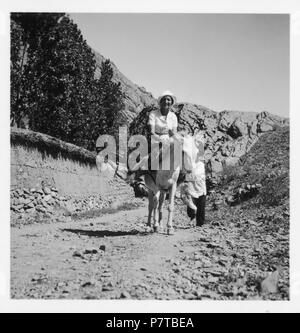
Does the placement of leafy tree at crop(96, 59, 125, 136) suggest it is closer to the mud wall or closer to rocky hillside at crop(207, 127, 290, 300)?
the mud wall

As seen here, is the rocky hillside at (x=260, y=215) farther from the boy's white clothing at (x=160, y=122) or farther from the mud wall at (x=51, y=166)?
the mud wall at (x=51, y=166)

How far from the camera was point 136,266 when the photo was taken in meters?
6.20

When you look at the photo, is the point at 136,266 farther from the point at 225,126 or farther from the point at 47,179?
the point at 225,126

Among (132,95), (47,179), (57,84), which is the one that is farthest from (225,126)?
(132,95)

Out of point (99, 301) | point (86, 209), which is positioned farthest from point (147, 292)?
point (86, 209)

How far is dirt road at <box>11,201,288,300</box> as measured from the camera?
5836 mm

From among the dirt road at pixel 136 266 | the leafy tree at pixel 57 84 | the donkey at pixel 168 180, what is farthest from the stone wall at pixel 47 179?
the donkey at pixel 168 180

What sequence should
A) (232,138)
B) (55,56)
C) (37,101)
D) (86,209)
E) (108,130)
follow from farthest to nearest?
(232,138), (108,130), (55,56), (37,101), (86,209)

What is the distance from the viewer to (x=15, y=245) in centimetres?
693

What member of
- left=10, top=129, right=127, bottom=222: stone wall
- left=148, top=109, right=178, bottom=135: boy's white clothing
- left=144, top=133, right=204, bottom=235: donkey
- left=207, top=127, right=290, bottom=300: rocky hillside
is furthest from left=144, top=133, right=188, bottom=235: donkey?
left=10, top=129, right=127, bottom=222: stone wall

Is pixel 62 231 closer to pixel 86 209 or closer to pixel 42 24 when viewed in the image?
pixel 86 209

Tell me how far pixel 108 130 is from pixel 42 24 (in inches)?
258

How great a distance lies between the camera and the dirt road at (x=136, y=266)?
5.84 meters

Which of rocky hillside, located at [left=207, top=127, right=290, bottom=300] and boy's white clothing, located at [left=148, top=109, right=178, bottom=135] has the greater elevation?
boy's white clothing, located at [left=148, top=109, right=178, bottom=135]
